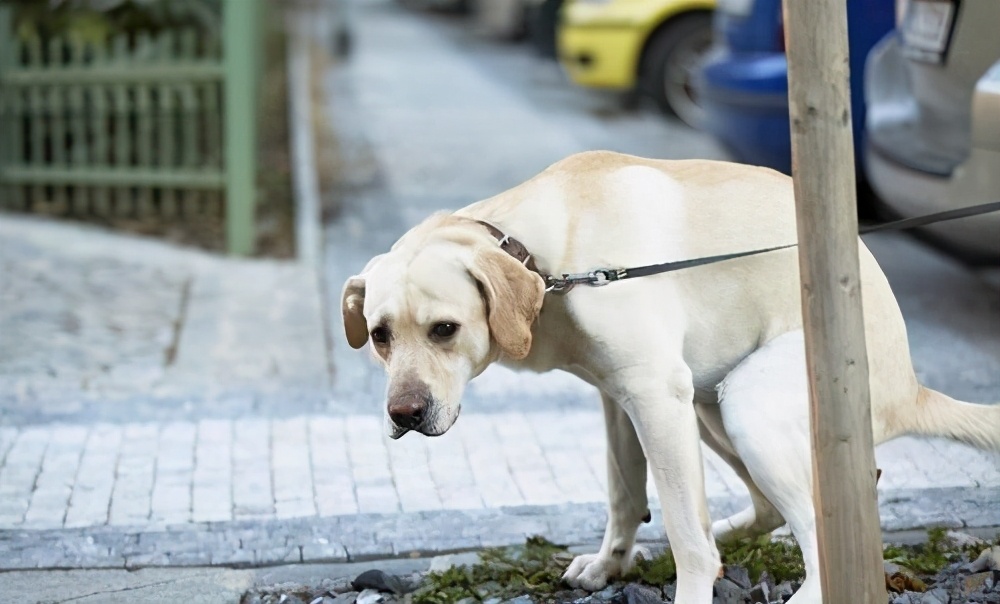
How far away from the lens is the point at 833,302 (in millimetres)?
2762

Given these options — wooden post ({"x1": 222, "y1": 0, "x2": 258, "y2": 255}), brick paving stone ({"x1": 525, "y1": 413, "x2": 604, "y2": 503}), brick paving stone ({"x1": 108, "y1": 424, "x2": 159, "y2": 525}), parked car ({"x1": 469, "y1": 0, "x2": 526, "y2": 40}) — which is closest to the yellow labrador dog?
brick paving stone ({"x1": 525, "y1": 413, "x2": 604, "y2": 503})

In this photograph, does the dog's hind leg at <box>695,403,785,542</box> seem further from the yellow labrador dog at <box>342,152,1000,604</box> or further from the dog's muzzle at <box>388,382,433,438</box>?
the dog's muzzle at <box>388,382,433,438</box>

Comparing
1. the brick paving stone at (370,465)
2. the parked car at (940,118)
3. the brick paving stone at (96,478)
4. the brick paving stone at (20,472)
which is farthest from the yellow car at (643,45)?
the brick paving stone at (20,472)

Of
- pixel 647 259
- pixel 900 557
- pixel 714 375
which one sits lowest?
pixel 900 557

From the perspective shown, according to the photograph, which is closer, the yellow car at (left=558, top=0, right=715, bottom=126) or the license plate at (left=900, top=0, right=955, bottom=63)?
the license plate at (left=900, top=0, right=955, bottom=63)

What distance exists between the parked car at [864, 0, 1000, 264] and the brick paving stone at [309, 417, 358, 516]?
2.75 metres

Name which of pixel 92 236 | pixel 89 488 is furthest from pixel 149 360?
pixel 92 236

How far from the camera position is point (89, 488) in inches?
174

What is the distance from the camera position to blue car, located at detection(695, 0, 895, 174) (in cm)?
698

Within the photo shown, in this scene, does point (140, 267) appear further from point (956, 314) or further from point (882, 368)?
point (882, 368)

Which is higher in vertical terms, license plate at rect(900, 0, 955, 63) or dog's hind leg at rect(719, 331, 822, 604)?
license plate at rect(900, 0, 955, 63)

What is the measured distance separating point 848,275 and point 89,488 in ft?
9.03

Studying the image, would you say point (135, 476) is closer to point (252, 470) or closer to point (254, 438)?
point (252, 470)

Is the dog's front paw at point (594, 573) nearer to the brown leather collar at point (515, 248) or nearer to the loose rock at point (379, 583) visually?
the loose rock at point (379, 583)
